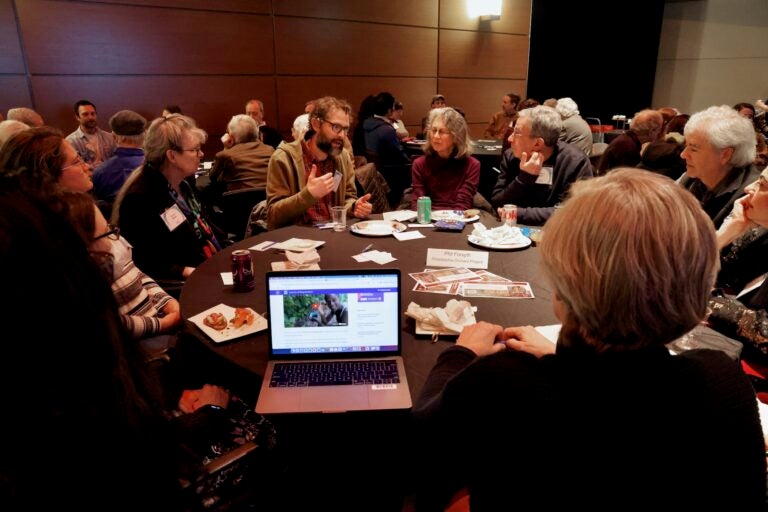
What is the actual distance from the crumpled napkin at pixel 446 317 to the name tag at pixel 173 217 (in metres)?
1.46

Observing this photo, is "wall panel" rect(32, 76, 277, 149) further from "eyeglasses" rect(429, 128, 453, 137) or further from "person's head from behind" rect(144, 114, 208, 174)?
"eyeglasses" rect(429, 128, 453, 137)

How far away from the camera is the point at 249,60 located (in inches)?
257

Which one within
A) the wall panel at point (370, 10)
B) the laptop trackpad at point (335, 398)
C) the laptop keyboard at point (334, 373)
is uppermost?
the wall panel at point (370, 10)

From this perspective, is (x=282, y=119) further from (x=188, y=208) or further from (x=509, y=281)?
(x=509, y=281)

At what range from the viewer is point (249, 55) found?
6520 millimetres

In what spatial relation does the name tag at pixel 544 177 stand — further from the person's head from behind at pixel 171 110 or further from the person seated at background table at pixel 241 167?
the person's head from behind at pixel 171 110

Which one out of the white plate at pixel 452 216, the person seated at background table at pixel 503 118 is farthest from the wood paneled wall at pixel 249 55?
the white plate at pixel 452 216

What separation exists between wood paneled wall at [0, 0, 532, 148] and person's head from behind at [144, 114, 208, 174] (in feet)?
12.4

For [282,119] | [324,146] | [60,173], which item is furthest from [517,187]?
[282,119]

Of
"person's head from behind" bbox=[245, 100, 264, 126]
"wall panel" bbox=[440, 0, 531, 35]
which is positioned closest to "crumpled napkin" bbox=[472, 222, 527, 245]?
"person's head from behind" bbox=[245, 100, 264, 126]

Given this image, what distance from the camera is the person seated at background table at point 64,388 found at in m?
0.64

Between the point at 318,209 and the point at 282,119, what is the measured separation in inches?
164

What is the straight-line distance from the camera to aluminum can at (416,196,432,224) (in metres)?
Answer: 2.79

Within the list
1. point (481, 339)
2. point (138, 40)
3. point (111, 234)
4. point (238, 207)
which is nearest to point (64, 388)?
point (481, 339)
